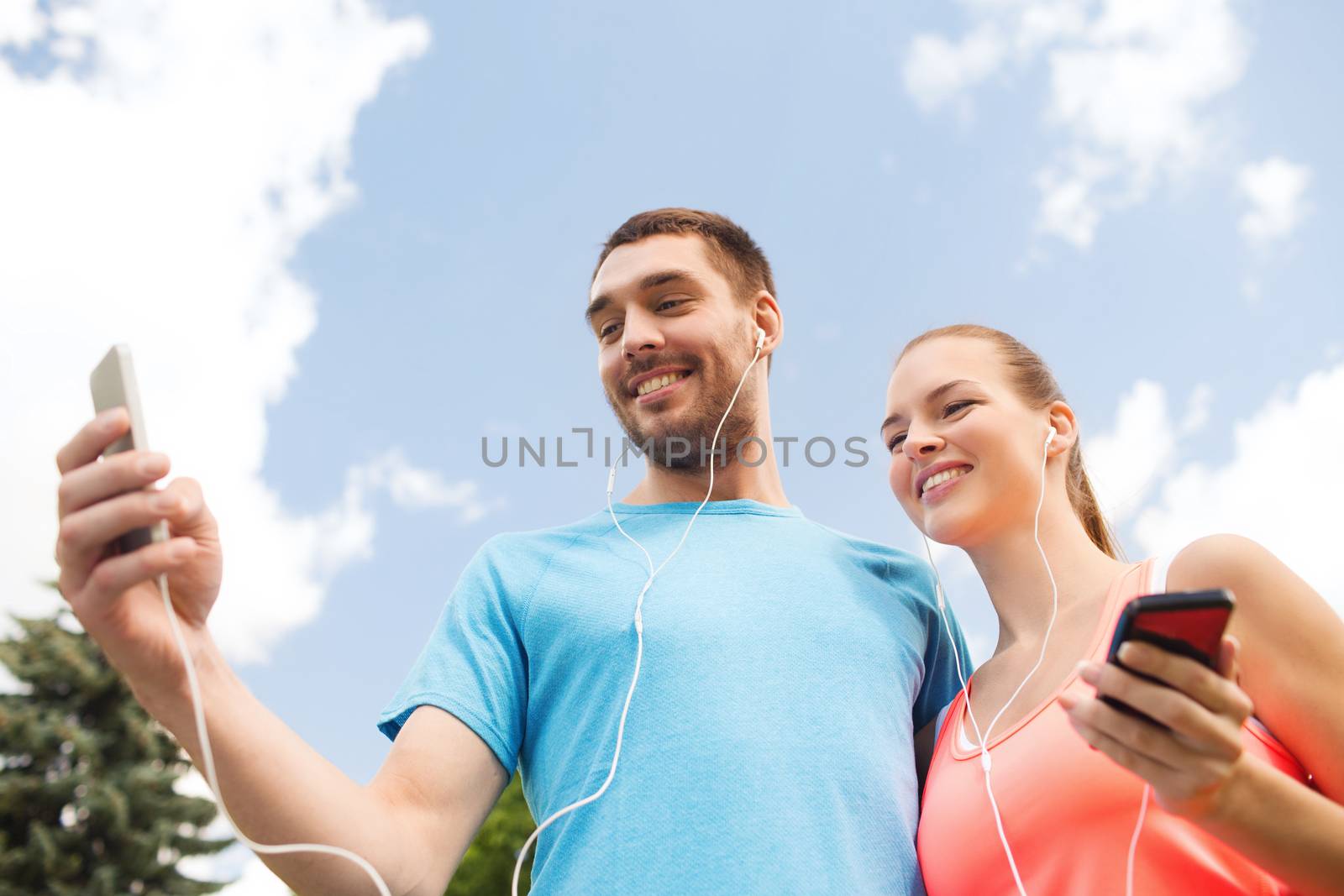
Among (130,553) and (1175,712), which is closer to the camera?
(1175,712)

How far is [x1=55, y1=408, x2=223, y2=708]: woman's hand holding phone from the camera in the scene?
5.08ft

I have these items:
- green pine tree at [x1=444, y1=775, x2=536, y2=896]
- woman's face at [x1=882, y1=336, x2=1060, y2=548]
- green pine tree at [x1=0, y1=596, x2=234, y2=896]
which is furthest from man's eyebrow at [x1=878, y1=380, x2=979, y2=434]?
green pine tree at [x1=0, y1=596, x2=234, y2=896]

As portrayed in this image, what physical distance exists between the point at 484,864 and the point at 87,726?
11960 mm

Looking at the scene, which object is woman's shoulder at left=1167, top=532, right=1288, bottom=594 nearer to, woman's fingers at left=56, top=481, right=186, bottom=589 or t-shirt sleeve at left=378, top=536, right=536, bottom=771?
t-shirt sleeve at left=378, top=536, right=536, bottom=771

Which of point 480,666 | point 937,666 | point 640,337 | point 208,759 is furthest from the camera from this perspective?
point 640,337

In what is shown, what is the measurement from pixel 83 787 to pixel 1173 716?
24.6 m

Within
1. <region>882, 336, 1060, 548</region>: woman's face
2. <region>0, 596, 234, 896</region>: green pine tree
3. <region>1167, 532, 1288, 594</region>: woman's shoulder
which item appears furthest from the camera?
<region>0, 596, 234, 896</region>: green pine tree

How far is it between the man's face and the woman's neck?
3.62ft

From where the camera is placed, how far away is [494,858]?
15.9 metres

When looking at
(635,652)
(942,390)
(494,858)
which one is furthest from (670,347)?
(494,858)

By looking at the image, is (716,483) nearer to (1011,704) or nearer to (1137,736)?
(1011,704)

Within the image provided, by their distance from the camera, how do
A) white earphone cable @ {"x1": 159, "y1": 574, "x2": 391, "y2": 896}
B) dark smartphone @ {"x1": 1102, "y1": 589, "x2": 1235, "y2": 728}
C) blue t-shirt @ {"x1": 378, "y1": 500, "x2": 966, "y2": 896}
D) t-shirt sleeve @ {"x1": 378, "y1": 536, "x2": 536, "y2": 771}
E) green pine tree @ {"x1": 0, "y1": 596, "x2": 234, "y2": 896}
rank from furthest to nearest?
green pine tree @ {"x1": 0, "y1": 596, "x2": 234, "y2": 896} → t-shirt sleeve @ {"x1": 378, "y1": 536, "x2": 536, "y2": 771} → blue t-shirt @ {"x1": 378, "y1": 500, "x2": 966, "y2": 896} → white earphone cable @ {"x1": 159, "y1": 574, "x2": 391, "y2": 896} → dark smartphone @ {"x1": 1102, "y1": 589, "x2": 1235, "y2": 728}

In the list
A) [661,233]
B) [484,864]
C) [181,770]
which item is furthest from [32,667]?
[661,233]

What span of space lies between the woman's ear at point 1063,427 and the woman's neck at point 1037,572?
0.21m
